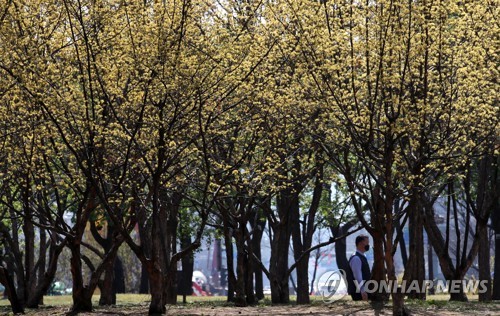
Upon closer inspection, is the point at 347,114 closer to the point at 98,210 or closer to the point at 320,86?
the point at 320,86

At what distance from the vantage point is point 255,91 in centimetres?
1986

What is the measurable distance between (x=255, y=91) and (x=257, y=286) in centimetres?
1992

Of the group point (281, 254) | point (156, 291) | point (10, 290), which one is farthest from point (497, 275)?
point (10, 290)

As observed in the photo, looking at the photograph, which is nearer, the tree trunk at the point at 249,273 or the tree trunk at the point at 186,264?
the tree trunk at the point at 249,273

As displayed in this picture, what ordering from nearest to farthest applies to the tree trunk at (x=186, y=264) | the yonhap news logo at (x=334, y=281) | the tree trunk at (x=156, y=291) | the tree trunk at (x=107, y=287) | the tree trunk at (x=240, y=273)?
the tree trunk at (x=156, y=291) → the yonhap news logo at (x=334, y=281) → the tree trunk at (x=240, y=273) → the tree trunk at (x=107, y=287) → the tree trunk at (x=186, y=264)

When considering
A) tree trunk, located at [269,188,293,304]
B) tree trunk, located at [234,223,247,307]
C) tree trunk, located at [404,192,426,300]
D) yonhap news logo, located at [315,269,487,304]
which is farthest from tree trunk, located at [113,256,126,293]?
yonhap news logo, located at [315,269,487,304]

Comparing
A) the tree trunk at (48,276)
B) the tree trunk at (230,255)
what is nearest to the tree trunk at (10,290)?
the tree trunk at (48,276)

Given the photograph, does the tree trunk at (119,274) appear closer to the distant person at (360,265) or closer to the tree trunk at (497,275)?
the tree trunk at (497,275)

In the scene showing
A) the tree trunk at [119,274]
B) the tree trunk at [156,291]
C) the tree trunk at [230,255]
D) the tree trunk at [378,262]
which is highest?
the tree trunk at [119,274]

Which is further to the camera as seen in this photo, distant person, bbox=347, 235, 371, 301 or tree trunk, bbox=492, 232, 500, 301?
tree trunk, bbox=492, 232, 500, 301

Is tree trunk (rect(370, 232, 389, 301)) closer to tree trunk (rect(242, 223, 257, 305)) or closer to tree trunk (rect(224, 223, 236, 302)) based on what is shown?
tree trunk (rect(242, 223, 257, 305))

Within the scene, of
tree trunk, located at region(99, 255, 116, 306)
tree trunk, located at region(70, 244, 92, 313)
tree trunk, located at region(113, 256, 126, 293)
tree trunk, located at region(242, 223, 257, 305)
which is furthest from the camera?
tree trunk, located at region(113, 256, 126, 293)

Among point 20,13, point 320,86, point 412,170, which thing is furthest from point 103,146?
point 412,170

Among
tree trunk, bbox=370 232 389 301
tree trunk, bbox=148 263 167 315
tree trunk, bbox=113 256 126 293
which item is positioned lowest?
tree trunk, bbox=148 263 167 315
